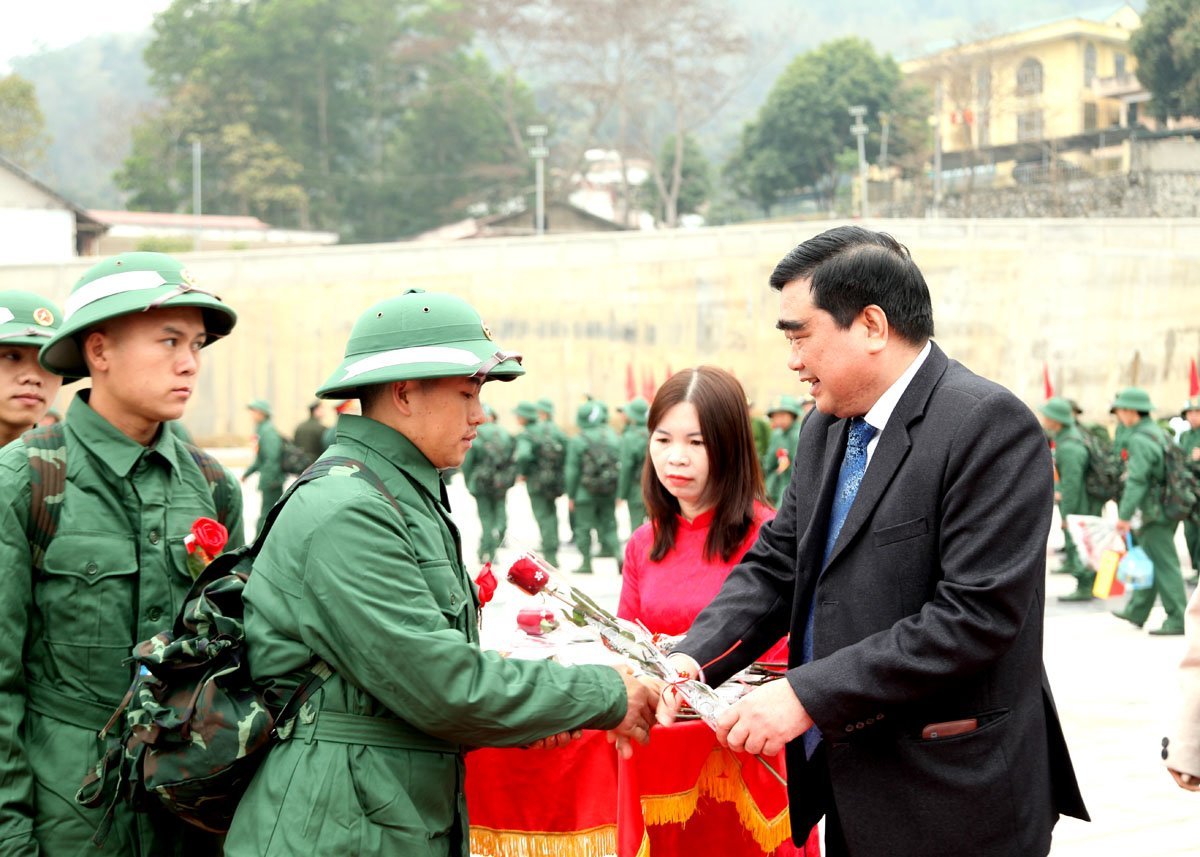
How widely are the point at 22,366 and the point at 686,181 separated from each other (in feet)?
158

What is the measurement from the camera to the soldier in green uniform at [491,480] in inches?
575

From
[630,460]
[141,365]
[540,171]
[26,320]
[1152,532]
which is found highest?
[540,171]

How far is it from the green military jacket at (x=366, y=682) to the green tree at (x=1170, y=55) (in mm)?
43752

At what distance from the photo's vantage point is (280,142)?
50.6m

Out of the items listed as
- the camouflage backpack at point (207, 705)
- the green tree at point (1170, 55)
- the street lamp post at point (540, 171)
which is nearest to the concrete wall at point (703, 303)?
the street lamp post at point (540, 171)

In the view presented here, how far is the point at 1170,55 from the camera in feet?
139

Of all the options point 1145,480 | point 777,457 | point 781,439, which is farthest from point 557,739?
point 777,457

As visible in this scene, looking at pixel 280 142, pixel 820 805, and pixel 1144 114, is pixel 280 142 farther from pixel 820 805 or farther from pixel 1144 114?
pixel 820 805

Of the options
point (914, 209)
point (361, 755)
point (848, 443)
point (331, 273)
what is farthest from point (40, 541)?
point (914, 209)

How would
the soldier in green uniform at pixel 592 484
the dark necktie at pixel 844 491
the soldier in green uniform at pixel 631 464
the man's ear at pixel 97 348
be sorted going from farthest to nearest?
the soldier in green uniform at pixel 592 484 → the soldier in green uniform at pixel 631 464 → the man's ear at pixel 97 348 → the dark necktie at pixel 844 491

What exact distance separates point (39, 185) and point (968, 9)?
4106 inches

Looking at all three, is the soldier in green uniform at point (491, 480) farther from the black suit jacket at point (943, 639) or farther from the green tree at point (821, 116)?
the green tree at point (821, 116)

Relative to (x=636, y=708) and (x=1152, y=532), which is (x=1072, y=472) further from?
(x=636, y=708)

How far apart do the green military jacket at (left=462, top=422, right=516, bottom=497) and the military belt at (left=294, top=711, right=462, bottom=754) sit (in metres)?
12.0
